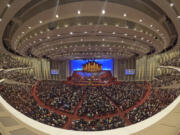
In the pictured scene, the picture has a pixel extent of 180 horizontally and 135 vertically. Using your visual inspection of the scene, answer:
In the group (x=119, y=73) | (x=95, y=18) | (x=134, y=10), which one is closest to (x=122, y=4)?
(x=134, y=10)

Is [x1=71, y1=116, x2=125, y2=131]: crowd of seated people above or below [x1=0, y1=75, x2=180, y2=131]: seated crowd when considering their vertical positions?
below

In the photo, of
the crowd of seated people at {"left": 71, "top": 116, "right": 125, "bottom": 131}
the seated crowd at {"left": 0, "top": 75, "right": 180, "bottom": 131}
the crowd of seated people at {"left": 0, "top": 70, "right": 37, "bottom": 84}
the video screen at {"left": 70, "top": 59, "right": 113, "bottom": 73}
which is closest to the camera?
the crowd of seated people at {"left": 71, "top": 116, "right": 125, "bottom": 131}

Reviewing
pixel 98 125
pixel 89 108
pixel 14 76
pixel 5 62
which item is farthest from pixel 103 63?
pixel 98 125

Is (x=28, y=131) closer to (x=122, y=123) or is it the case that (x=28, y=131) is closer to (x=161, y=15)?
(x=122, y=123)

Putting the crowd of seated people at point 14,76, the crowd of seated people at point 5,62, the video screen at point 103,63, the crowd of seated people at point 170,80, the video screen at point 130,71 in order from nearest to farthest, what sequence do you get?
1. the crowd of seated people at point 170,80
2. the crowd of seated people at point 14,76
3. the crowd of seated people at point 5,62
4. the video screen at point 130,71
5. the video screen at point 103,63

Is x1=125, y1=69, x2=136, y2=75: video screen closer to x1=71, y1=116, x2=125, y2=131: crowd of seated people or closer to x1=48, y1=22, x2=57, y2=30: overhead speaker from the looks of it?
x1=71, y1=116, x2=125, y2=131: crowd of seated people

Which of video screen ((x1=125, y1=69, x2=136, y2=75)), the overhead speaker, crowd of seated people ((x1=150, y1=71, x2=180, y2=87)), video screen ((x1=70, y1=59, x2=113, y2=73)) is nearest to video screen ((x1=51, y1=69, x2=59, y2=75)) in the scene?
video screen ((x1=70, y1=59, x2=113, y2=73))

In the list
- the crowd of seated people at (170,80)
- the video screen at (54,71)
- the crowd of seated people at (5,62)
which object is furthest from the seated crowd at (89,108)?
the video screen at (54,71)

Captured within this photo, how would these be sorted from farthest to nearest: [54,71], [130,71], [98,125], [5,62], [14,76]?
[54,71] < [130,71] < [5,62] < [14,76] < [98,125]

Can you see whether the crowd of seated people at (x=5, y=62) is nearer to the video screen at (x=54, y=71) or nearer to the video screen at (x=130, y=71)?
the video screen at (x=54, y=71)

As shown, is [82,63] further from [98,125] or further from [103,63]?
[98,125]

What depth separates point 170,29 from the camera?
453 inches

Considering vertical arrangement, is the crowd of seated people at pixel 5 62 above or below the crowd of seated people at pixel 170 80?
above

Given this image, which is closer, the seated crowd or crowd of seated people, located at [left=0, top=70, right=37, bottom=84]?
the seated crowd
